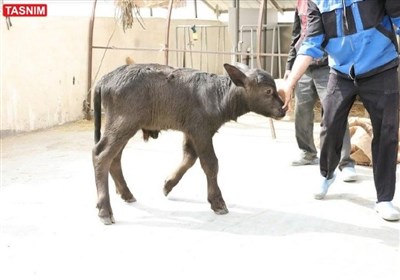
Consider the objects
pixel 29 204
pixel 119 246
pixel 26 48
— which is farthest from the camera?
pixel 26 48

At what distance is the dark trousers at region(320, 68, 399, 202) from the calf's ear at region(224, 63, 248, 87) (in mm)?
582

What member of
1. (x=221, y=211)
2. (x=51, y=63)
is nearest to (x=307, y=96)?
(x=221, y=211)

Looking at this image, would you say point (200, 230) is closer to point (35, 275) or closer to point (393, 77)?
point (35, 275)

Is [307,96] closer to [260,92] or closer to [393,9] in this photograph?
[260,92]

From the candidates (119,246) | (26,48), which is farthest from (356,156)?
(26,48)

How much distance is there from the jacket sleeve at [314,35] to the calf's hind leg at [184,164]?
3.47 ft

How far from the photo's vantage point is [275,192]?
14.9 feet

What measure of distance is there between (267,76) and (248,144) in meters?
2.60

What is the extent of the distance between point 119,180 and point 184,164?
1.60 ft

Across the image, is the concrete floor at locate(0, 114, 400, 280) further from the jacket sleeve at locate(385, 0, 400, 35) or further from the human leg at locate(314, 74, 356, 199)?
the jacket sleeve at locate(385, 0, 400, 35)

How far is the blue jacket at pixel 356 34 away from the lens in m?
3.54

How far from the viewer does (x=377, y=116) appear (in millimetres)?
3723

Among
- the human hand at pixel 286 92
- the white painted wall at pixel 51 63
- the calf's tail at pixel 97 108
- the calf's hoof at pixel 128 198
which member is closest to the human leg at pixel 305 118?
the human hand at pixel 286 92

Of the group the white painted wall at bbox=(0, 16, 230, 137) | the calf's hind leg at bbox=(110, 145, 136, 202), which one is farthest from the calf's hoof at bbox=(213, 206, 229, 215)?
the white painted wall at bbox=(0, 16, 230, 137)
